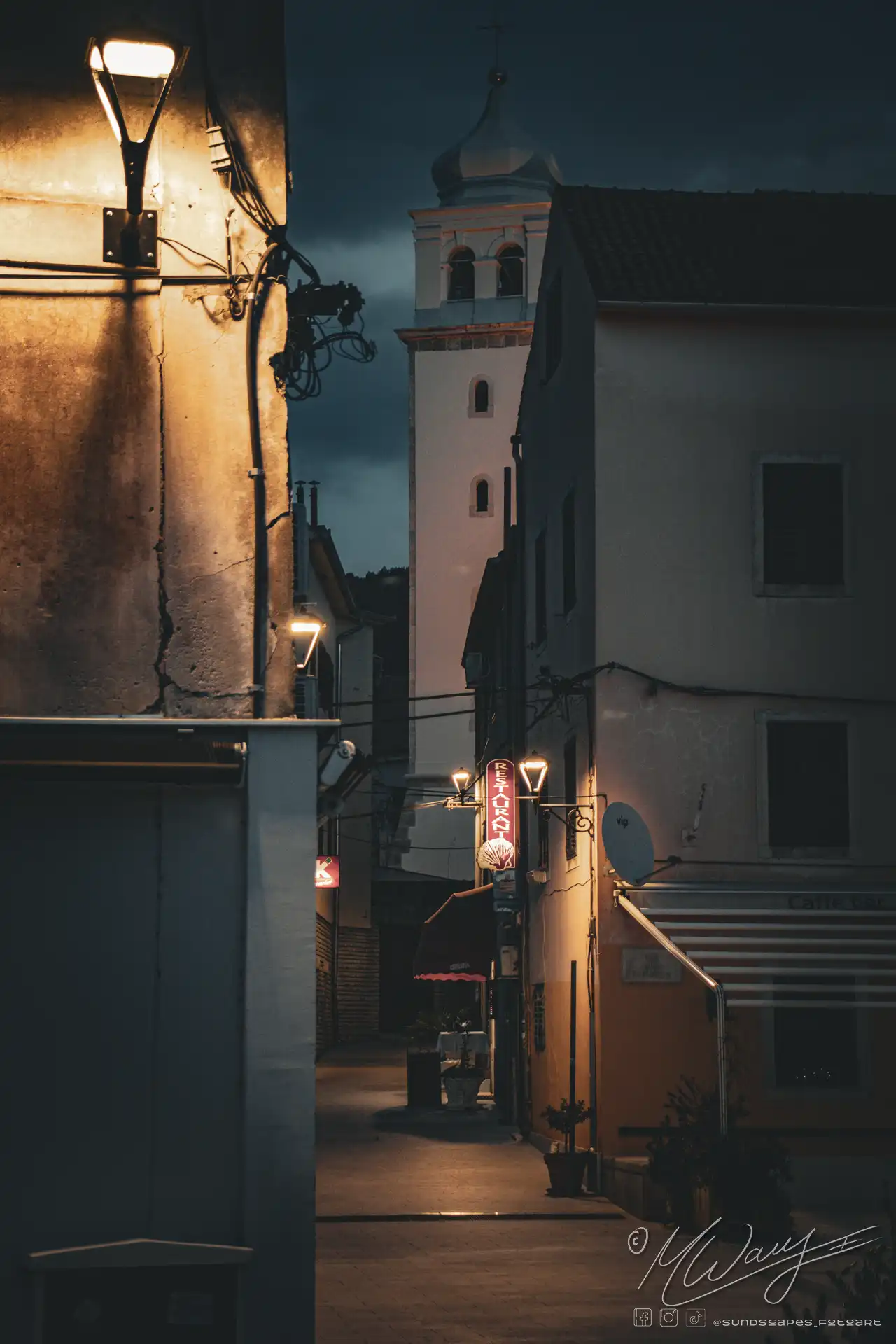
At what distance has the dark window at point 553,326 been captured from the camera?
23969 mm

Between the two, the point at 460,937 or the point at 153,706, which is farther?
the point at 460,937

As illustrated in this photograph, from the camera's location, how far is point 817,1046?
774 inches

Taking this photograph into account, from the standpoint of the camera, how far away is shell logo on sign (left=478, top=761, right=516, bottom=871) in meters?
25.3

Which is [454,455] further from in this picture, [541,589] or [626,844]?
[626,844]

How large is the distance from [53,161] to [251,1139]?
4860 millimetres

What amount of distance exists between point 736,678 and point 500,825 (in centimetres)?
603

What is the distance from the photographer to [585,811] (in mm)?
20703

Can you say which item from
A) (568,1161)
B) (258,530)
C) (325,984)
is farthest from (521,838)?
(325,984)

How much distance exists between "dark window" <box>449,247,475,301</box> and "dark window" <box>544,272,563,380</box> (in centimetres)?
3332

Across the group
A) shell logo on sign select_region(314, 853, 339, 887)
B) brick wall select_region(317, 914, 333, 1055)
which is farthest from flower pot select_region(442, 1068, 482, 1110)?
brick wall select_region(317, 914, 333, 1055)

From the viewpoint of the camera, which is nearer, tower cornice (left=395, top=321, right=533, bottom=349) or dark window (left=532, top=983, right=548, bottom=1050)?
dark window (left=532, top=983, right=548, bottom=1050)

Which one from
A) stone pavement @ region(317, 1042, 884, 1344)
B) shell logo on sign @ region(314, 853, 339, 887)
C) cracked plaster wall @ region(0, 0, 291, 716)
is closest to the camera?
cracked plaster wall @ region(0, 0, 291, 716)

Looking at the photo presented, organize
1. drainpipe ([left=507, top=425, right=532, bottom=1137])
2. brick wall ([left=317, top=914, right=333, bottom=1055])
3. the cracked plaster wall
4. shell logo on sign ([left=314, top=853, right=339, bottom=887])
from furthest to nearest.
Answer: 1. brick wall ([left=317, top=914, right=333, bottom=1055])
2. shell logo on sign ([left=314, top=853, right=339, bottom=887])
3. drainpipe ([left=507, top=425, right=532, bottom=1137])
4. the cracked plaster wall

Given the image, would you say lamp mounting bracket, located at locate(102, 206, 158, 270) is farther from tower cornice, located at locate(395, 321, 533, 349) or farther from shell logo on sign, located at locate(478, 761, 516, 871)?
tower cornice, located at locate(395, 321, 533, 349)
